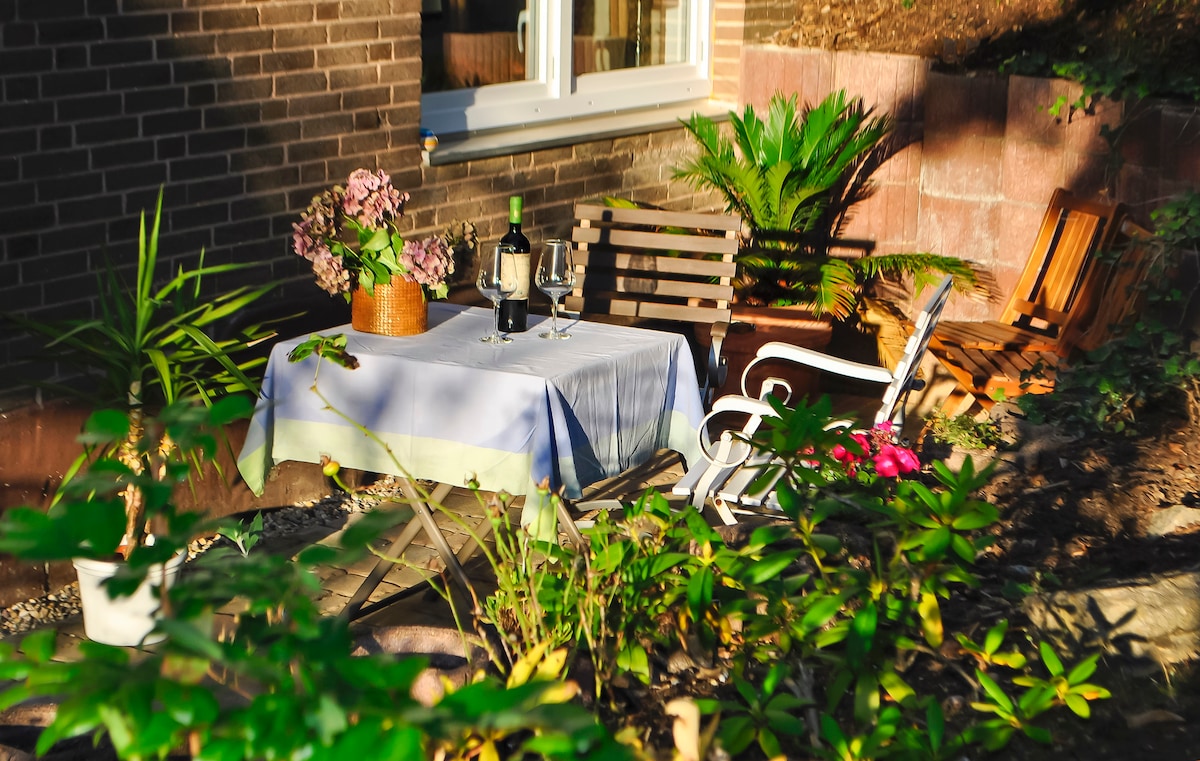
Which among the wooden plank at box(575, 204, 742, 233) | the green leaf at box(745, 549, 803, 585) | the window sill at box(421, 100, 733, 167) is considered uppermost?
the window sill at box(421, 100, 733, 167)

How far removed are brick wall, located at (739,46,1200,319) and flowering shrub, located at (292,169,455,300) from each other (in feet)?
12.6

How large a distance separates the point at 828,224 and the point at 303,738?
675cm

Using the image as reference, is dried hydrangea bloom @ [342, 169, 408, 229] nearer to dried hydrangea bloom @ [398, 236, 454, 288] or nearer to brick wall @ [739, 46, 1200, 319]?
dried hydrangea bloom @ [398, 236, 454, 288]

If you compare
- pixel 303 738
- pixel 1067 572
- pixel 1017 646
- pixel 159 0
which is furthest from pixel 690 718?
pixel 159 0

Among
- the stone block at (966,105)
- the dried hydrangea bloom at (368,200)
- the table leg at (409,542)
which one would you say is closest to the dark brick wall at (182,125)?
the dried hydrangea bloom at (368,200)

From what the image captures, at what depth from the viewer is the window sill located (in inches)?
234

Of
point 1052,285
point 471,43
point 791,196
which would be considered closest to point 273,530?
point 471,43

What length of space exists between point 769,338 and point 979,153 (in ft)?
5.60

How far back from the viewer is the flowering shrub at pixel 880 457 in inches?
135

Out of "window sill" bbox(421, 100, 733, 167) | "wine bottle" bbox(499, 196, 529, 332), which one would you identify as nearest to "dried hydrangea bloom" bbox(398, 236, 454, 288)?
"wine bottle" bbox(499, 196, 529, 332)

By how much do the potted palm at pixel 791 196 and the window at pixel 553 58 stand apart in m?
0.45

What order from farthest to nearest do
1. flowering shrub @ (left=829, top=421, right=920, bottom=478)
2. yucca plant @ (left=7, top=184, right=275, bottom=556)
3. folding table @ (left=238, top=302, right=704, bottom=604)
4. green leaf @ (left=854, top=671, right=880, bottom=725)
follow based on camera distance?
yucca plant @ (left=7, top=184, right=275, bottom=556), folding table @ (left=238, top=302, right=704, bottom=604), flowering shrub @ (left=829, top=421, right=920, bottom=478), green leaf @ (left=854, top=671, right=880, bottom=725)

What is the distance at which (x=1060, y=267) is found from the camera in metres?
6.34

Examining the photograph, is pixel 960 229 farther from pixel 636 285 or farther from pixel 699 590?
pixel 699 590
